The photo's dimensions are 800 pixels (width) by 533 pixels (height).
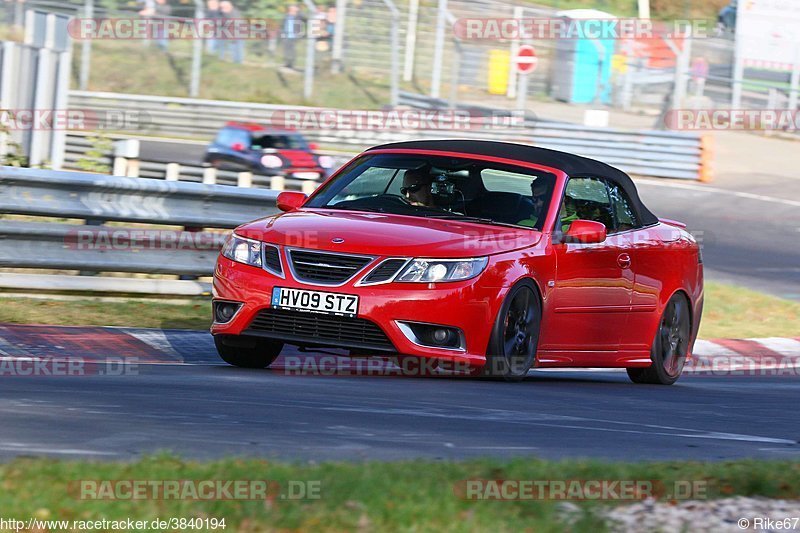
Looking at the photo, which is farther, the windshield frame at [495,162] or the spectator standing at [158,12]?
the spectator standing at [158,12]

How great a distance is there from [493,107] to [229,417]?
2902 cm

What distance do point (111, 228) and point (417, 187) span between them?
3.15 meters

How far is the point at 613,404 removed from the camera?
27.6 ft

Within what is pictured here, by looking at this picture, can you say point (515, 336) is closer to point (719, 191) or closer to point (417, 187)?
point (417, 187)

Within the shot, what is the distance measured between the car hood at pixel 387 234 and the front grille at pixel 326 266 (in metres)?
0.04

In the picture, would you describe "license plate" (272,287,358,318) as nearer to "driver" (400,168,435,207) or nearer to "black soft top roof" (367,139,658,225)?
"driver" (400,168,435,207)

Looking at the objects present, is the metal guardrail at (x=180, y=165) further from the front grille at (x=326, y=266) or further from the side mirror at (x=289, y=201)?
the front grille at (x=326, y=266)

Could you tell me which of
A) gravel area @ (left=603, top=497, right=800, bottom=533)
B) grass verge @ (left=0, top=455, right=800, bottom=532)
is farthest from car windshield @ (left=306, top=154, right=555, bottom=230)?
gravel area @ (left=603, top=497, right=800, bottom=533)

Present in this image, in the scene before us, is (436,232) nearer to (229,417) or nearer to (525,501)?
(229,417)

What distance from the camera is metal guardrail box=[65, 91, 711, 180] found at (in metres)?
30.8

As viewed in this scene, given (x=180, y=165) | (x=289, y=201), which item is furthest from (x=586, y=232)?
(x=180, y=165)

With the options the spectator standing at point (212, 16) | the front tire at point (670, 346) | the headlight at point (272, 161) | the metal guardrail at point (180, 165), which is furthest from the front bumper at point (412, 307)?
the spectator standing at point (212, 16)

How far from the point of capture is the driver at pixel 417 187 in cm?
923

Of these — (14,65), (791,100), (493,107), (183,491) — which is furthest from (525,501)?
(791,100)
